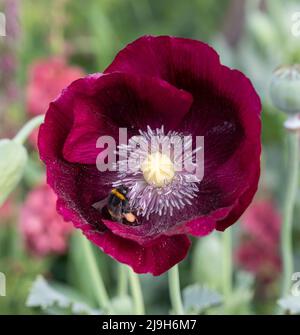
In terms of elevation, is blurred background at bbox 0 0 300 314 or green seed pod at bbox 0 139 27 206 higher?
blurred background at bbox 0 0 300 314

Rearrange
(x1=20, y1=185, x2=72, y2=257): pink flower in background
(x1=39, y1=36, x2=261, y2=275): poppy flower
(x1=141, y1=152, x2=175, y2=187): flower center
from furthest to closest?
(x1=20, y1=185, x2=72, y2=257): pink flower in background, (x1=141, y1=152, x2=175, y2=187): flower center, (x1=39, y1=36, x2=261, y2=275): poppy flower

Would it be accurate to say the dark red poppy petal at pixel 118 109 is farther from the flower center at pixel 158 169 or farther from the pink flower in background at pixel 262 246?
the pink flower in background at pixel 262 246

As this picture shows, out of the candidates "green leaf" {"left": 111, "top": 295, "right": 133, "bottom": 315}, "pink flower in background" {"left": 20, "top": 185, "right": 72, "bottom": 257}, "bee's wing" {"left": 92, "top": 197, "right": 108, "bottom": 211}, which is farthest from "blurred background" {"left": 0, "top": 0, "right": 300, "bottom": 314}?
"bee's wing" {"left": 92, "top": 197, "right": 108, "bottom": 211}

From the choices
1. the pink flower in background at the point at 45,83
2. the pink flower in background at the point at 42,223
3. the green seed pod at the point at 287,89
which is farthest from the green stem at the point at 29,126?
the pink flower in background at the point at 45,83

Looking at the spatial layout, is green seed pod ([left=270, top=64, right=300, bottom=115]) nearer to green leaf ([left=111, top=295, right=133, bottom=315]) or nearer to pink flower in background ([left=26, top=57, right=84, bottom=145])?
green leaf ([left=111, top=295, right=133, bottom=315])

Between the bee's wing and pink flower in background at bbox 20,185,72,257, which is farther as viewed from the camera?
pink flower in background at bbox 20,185,72,257

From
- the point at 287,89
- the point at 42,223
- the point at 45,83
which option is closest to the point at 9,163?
the point at 287,89

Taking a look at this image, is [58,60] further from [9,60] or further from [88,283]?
[88,283]
